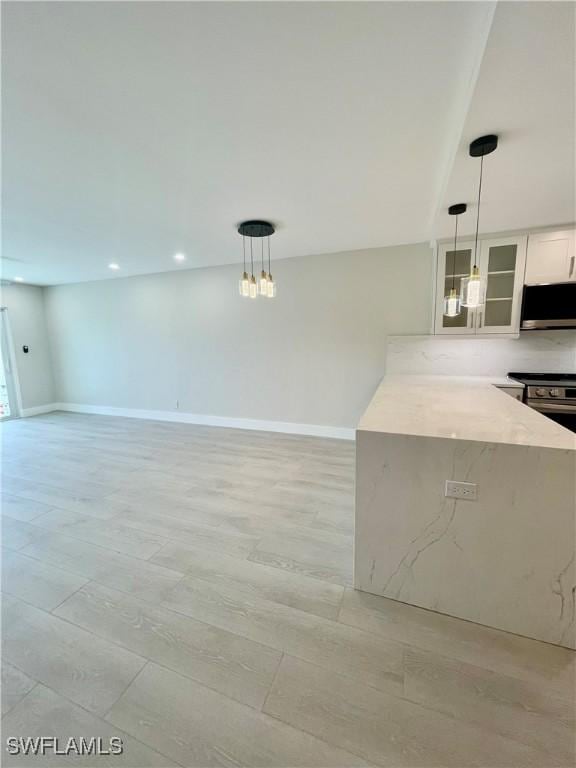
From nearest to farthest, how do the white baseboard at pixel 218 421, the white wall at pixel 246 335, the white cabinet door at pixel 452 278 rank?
the white cabinet door at pixel 452 278 < the white wall at pixel 246 335 < the white baseboard at pixel 218 421

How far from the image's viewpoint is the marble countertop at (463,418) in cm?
141

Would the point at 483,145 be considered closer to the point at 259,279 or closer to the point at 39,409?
the point at 259,279

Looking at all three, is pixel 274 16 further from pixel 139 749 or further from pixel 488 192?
pixel 139 749

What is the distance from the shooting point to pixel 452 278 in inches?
125

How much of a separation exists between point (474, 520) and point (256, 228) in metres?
2.87

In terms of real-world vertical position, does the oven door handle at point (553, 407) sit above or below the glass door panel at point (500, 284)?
below

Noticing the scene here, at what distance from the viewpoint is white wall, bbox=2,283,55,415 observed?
5.71 m

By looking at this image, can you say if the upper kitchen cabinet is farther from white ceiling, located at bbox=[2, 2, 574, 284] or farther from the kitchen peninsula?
the kitchen peninsula

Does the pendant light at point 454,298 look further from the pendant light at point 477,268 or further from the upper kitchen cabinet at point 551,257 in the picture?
the upper kitchen cabinet at point 551,257

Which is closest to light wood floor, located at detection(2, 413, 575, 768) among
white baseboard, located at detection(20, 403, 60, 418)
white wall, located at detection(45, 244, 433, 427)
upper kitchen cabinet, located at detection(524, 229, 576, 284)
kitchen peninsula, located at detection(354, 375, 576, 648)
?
kitchen peninsula, located at detection(354, 375, 576, 648)

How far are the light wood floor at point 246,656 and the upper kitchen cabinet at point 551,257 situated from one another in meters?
2.83

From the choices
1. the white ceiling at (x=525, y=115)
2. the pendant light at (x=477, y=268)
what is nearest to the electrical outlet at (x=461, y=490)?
the pendant light at (x=477, y=268)

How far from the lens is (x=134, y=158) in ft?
6.27

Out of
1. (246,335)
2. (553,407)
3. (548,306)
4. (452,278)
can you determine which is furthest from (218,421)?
(548,306)
